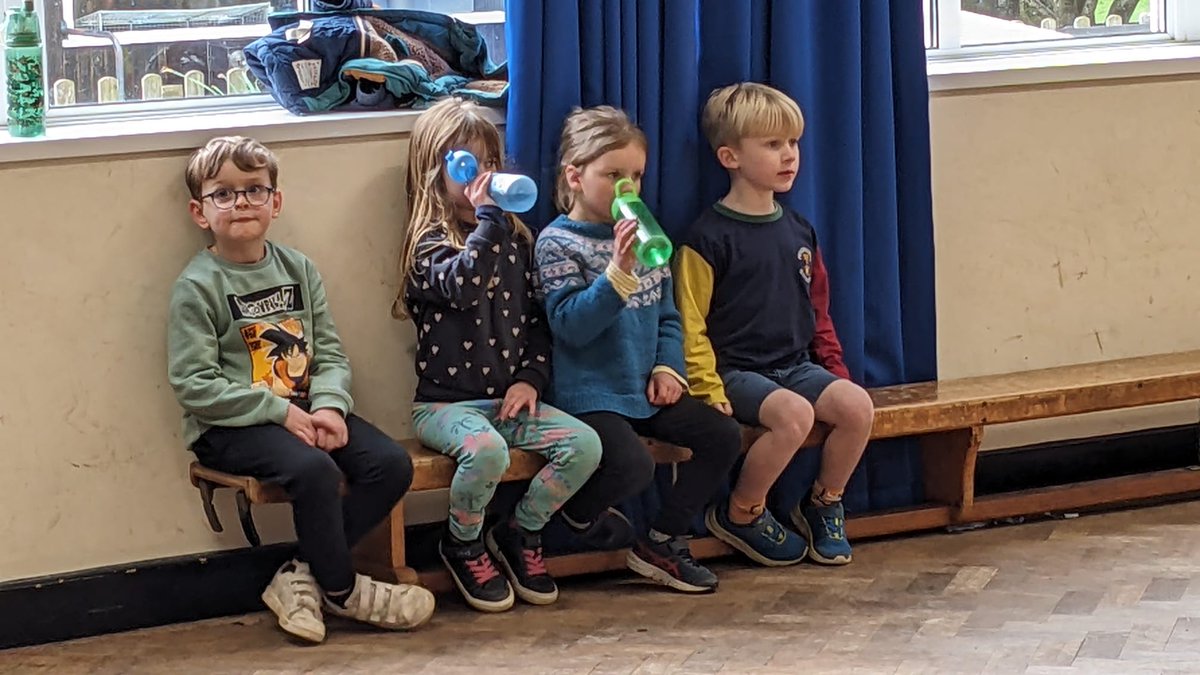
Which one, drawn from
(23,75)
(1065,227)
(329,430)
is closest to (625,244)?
(329,430)

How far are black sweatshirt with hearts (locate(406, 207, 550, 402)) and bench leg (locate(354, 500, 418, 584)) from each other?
230 millimetres

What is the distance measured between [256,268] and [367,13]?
588 millimetres

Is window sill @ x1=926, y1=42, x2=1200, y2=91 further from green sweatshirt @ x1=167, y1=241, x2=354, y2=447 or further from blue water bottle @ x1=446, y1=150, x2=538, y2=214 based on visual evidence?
green sweatshirt @ x1=167, y1=241, x2=354, y2=447

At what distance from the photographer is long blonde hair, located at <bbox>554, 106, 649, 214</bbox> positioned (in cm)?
304

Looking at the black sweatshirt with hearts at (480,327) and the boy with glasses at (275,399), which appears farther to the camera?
the black sweatshirt with hearts at (480,327)

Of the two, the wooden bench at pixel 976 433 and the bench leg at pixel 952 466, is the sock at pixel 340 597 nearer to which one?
the wooden bench at pixel 976 433

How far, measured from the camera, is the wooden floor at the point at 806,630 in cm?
276

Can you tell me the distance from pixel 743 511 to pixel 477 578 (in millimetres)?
554

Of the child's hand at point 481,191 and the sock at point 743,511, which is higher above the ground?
the child's hand at point 481,191

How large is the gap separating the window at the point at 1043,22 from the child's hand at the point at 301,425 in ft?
5.51

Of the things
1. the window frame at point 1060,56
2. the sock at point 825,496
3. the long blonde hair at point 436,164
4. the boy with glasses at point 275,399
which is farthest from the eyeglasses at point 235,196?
the window frame at point 1060,56

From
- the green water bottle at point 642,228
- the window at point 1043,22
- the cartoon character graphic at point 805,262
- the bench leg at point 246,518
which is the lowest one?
the bench leg at point 246,518

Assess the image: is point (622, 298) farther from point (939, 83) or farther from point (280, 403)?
point (939, 83)

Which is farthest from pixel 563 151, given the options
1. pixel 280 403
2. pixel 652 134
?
pixel 280 403
